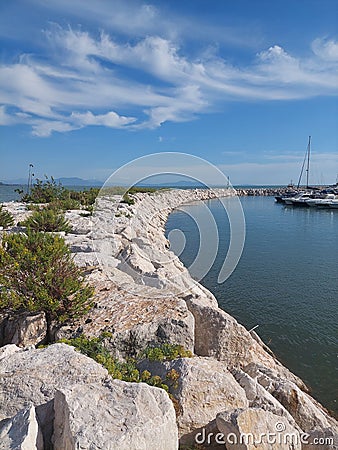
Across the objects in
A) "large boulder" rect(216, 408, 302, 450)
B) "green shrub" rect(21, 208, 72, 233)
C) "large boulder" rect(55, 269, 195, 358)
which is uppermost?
"green shrub" rect(21, 208, 72, 233)

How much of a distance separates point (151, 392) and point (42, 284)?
10.6 feet

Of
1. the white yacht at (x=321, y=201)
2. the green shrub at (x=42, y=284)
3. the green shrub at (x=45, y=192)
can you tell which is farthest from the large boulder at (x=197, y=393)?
the white yacht at (x=321, y=201)

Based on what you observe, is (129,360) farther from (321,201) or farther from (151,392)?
(321,201)

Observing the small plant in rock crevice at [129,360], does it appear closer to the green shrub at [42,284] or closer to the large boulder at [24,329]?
the green shrub at [42,284]

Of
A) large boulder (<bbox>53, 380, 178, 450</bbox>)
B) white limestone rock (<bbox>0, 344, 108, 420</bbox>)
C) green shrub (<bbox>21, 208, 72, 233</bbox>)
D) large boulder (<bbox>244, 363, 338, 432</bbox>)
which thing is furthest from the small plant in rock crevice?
green shrub (<bbox>21, 208, 72, 233</bbox>)

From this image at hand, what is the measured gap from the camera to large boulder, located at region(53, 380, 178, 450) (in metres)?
2.80

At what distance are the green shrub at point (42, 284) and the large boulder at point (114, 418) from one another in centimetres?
245

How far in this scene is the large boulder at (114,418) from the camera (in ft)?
9.19

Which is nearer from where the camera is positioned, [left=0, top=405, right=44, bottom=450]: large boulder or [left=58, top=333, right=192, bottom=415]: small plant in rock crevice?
[left=0, top=405, right=44, bottom=450]: large boulder

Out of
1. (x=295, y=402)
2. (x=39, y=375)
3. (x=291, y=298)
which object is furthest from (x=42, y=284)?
(x=291, y=298)

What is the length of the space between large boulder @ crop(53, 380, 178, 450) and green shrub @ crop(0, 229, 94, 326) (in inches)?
96.5

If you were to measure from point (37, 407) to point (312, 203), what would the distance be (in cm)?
5294

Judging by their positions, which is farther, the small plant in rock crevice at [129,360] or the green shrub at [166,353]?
the green shrub at [166,353]

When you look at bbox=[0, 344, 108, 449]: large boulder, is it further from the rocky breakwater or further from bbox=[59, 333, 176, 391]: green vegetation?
bbox=[59, 333, 176, 391]: green vegetation
